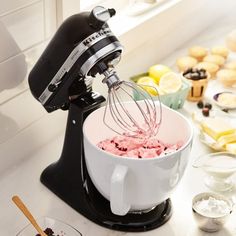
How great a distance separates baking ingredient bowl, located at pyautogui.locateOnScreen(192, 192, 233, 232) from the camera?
915mm

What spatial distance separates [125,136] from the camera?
0.97 meters

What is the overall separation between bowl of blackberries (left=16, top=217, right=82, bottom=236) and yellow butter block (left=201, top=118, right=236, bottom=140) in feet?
1.21

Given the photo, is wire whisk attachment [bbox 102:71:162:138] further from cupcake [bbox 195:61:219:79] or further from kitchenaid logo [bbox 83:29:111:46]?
cupcake [bbox 195:61:219:79]

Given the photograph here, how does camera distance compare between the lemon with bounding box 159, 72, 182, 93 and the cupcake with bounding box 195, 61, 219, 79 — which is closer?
the lemon with bounding box 159, 72, 182, 93

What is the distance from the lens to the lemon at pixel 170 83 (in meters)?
1.22

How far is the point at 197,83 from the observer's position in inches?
50.1

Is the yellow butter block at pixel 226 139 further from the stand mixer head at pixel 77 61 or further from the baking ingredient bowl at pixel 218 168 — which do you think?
the stand mixer head at pixel 77 61

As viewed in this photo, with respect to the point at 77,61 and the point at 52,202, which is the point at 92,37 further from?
the point at 52,202

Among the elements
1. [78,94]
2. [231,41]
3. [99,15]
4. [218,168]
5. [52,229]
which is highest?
[99,15]

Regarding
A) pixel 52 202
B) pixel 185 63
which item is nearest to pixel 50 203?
pixel 52 202

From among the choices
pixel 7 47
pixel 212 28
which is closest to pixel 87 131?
pixel 7 47

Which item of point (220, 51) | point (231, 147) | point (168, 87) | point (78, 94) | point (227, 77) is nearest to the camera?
point (78, 94)

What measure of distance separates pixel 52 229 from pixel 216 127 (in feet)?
1.31

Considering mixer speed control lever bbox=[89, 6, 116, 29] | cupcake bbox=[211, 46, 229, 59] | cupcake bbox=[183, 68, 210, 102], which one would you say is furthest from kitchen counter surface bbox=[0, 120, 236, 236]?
cupcake bbox=[211, 46, 229, 59]
